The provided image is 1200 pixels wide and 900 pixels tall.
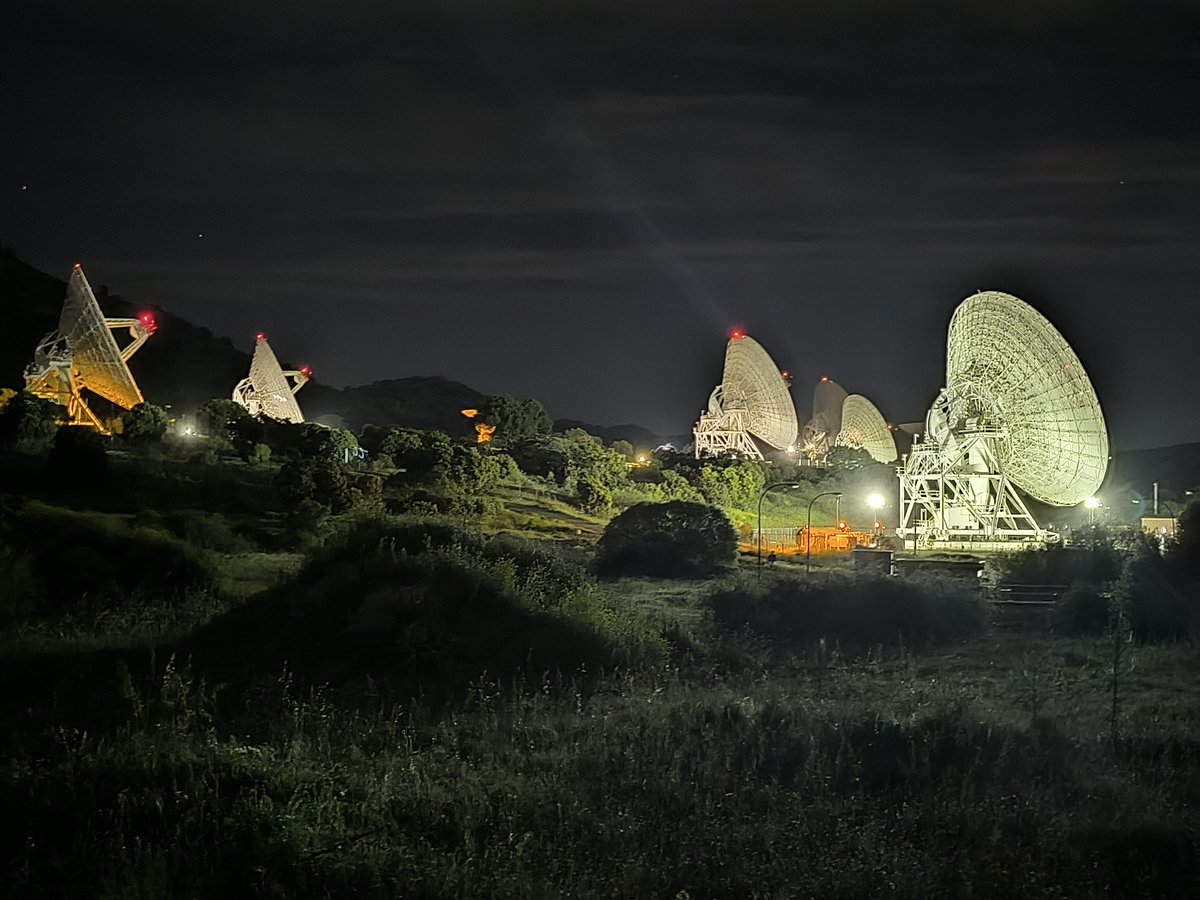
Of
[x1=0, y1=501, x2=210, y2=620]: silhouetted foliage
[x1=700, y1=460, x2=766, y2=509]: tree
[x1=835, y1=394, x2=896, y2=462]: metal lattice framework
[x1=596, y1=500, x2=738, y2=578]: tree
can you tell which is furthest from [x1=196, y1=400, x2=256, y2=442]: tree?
[x1=835, y1=394, x2=896, y2=462]: metal lattice framework

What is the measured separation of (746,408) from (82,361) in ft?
136

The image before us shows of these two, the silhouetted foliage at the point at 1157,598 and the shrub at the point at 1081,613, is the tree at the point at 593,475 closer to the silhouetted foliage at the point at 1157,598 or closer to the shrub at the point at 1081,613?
the silhouetted foliage at the point at 1157,598

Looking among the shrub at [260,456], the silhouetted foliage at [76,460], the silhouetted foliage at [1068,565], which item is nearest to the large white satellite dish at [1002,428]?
the silhouetted foliage at [1068,565]

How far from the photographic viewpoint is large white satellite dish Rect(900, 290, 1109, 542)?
41250 mm

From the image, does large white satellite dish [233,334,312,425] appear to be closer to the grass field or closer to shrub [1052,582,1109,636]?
the grass field

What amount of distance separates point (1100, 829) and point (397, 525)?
13471 mm

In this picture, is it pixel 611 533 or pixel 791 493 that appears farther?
pixel 791 493

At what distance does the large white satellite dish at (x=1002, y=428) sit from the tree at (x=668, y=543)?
41.7 ft

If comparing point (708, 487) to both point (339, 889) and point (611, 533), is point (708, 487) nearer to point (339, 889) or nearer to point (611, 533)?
point (611, 533)

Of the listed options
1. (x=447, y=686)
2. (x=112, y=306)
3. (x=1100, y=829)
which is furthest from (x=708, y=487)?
(x=112, y=306)

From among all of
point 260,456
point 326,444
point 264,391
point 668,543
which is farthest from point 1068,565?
point 264,391

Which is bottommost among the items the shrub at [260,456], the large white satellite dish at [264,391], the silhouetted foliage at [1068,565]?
the silhouetted foliage at [1068,565]

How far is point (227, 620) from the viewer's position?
18.0 meters

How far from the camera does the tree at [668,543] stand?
33.8 meters
